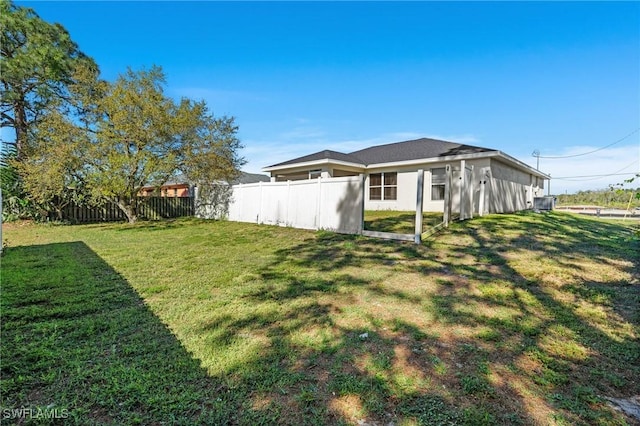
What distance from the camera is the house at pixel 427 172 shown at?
12.1 m

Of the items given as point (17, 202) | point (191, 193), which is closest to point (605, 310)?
point (191, 193)

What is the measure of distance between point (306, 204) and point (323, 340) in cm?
744

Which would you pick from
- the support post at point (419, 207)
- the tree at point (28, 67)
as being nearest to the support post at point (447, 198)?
the support post at point (419, 207)

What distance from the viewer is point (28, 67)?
13.5 meters

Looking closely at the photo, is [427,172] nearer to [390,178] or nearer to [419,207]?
[390,178]

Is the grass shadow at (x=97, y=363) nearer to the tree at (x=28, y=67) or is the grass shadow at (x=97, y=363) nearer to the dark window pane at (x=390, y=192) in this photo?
the dark window pane at (x=390, y=192)

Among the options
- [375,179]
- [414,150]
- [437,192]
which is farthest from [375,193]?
[437,192]

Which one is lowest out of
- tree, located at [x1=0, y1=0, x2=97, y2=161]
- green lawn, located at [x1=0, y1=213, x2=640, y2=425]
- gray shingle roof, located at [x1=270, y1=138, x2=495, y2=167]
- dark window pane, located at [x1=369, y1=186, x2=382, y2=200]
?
green lawn, located at [x1=0, y1=213, x2=640, y2=425]

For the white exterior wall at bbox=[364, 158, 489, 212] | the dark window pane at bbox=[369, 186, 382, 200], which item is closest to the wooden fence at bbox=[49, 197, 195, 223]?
the dark window pane at bbox=[369, 186, 382, 200]

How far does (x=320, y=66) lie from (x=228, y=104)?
4.49 metres

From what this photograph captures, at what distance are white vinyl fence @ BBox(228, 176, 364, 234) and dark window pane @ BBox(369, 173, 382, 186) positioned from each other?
637 centimetres

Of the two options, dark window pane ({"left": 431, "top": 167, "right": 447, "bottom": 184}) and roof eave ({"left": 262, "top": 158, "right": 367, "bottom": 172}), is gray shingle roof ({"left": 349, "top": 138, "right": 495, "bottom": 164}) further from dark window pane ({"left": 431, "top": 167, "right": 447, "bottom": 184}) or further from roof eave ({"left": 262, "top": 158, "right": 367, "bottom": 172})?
roof eave ({"left": 262, "top": 158, "right": 367, "bottom": 172})

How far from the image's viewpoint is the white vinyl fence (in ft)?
28.4

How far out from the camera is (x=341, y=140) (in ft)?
70.7
